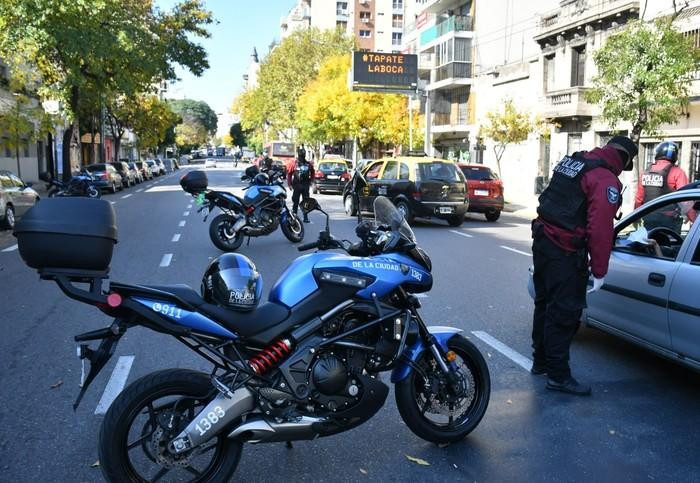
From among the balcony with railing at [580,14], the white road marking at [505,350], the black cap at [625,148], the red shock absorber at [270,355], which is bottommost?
the white road marking at [505,350]

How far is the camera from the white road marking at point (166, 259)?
34.3 ft

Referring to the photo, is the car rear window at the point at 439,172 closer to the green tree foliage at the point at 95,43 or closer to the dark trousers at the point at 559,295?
the dark trousers at the point at 559,295

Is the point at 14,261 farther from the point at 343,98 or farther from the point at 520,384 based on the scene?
the point at 343,98

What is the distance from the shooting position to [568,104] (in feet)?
93.0

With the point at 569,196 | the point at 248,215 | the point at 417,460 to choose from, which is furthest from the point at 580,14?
the point at 417,460

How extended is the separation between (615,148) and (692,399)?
1.91 meters

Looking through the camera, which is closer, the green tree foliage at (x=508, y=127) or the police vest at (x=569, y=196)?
the police vest at (x=569, y=196)

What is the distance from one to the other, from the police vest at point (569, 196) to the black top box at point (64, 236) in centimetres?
307

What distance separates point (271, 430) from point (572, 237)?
258 cm

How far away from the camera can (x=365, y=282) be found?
3.58m

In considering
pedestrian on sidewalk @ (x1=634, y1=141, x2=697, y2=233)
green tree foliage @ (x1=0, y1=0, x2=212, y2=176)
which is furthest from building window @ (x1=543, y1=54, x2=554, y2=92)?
pedestrian on sidewalk @ (x1=634, y1=141, x2=697, y2=233)

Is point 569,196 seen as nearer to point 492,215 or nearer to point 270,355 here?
point 270,355

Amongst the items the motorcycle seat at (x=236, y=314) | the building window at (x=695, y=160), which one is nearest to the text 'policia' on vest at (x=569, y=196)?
the motorcycle seat at (x=236, y=314)

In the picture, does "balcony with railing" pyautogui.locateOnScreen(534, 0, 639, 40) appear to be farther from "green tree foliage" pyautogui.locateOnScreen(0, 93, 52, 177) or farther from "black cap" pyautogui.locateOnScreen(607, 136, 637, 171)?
"black cap" pyautogui.locateOnScreen(607, 136, 637, 171)
